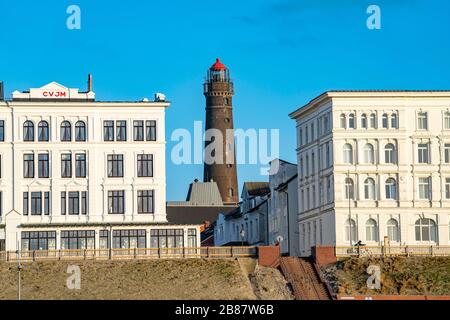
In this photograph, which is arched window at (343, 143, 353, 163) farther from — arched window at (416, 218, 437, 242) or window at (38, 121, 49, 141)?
window at (38, 121, 49, 141)

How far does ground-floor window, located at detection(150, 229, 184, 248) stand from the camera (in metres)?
144

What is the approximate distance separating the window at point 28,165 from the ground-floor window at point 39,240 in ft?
17.2

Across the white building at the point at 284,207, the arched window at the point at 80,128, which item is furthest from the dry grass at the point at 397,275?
the arched window at the point at 80,128

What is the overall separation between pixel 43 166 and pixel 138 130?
340 inches

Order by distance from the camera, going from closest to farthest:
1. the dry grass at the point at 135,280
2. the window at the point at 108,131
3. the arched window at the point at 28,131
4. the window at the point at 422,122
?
the dry grass at the point at 135,280, the window at the point at 422,122, the arched window at the point at 28,131, the window at the point at 108,131

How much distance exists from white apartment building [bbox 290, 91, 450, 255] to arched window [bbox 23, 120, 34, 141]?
24.9m

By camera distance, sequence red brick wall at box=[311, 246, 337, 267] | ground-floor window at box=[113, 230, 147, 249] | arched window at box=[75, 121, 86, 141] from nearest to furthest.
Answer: red brick wall at box=[311, 246, 337, 267]
ground-floor window at box=[113, 230, 147, 249]
arched window at box=[75, 121, 86, 141]

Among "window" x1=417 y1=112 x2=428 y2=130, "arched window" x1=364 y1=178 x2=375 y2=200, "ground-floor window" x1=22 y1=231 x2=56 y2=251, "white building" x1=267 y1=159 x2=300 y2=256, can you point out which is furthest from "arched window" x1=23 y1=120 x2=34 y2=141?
"window" x1=417 y1=112 x2=428 y2=130

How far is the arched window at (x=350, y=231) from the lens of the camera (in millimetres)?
140625

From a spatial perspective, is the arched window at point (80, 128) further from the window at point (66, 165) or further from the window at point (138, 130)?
the window at point (138, 130)

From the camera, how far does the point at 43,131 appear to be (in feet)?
478

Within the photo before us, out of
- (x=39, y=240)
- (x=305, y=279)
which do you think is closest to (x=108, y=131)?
(x=39, y=240)
